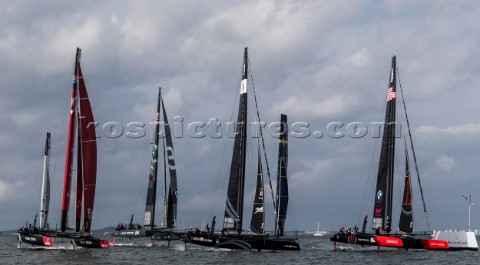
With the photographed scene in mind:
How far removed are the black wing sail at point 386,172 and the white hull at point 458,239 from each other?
5.25 m

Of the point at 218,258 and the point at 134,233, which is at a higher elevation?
the point at 134,233

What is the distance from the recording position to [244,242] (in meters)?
61.7

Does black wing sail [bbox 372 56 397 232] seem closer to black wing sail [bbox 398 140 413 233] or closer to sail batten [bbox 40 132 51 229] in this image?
black wing sail [bbox 398 140 413 233]

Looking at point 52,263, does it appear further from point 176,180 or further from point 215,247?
point 176,180

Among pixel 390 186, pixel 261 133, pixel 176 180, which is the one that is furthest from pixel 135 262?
pixel 176 180

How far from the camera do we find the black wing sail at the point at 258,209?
6275 centimetres

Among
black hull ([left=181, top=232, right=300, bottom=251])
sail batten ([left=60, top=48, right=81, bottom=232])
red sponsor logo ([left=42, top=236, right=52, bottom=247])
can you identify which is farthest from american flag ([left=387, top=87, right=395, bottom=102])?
red sponsor logo ([left=42, top=236, right=52, bottom=247])

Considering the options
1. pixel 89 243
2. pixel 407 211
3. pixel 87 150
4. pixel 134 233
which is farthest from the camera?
pixel 134 233

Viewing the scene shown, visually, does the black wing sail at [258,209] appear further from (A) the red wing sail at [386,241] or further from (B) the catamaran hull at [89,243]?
(B) the catamaran hull at [89,243]

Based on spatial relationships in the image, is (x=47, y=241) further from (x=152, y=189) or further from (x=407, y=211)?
(x=407, y=211)

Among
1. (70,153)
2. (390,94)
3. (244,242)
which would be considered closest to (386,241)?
(244,242)

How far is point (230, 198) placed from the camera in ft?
204

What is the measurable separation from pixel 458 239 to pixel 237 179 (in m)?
21.9

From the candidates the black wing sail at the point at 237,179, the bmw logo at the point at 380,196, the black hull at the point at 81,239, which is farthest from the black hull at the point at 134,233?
the bmw logo at the point at 380,196
